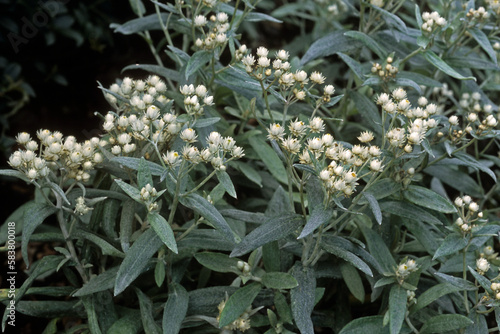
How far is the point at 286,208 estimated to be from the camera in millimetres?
2623

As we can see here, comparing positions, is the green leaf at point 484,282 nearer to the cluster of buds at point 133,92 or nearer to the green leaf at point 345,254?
the green leaf at point 345,254

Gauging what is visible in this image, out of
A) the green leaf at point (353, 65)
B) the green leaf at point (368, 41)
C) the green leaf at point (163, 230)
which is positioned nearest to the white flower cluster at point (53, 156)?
the green leaf at point (163, 230)

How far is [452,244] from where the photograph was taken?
2.23 meters

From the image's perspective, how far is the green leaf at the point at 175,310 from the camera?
217 centimetres

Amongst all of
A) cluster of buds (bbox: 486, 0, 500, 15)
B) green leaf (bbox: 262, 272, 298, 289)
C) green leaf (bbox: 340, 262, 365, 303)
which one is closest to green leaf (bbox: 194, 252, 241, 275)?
green leaf (bbox: 262, 272, 298, 289)

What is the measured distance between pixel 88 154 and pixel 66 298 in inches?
50.2

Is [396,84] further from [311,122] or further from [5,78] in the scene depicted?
[5,78]

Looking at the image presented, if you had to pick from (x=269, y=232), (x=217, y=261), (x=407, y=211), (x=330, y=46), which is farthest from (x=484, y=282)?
(x=330, y=46)

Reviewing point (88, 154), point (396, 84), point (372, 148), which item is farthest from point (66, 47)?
point (372, 148)

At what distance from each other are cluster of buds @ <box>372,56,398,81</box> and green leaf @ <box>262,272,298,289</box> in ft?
3.72

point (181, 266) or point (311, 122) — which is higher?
point (311, 122)

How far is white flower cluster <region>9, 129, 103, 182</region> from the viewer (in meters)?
2.07

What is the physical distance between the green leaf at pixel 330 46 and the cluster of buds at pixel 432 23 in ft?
1.53

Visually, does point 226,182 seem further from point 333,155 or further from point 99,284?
point 99,284
